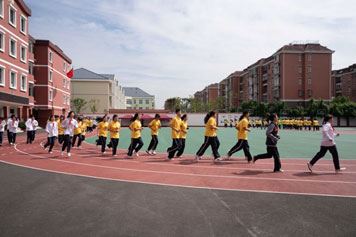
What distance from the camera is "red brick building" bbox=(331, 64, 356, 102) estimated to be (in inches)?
3167

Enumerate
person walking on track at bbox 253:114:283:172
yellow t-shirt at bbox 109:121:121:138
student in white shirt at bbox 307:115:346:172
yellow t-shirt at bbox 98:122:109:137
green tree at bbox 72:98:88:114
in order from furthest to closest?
green tree at bbox 72:98:88:114 < yellow t-shirt at bbox 98:122:109:137 < yellow t-shirt at bbox 109:121:121:138 < person walking on track at bbox 253:114:283:172 < student in white shirt at bbox 307:115:346:172

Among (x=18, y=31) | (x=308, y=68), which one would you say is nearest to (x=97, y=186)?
(x=18, y=31)

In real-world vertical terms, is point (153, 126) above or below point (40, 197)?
above

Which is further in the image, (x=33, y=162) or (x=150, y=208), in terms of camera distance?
(x=33, y=162)

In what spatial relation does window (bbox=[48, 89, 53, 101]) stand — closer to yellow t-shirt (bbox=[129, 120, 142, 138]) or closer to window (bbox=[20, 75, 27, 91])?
window (bbox=[20, 75, 27, 91])

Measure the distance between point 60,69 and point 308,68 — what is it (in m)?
46.4

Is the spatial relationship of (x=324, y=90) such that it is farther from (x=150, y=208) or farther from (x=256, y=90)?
(x=150, y=208)

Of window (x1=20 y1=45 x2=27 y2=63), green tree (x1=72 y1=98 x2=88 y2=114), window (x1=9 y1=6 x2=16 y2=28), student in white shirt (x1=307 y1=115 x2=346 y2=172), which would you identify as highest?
window (x1=9 y1=6 x2=16 y2=28)

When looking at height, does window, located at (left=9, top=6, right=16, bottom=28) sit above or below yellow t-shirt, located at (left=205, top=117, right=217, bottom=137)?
above

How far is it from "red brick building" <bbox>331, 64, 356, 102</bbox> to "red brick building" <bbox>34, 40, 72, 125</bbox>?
62608 mm

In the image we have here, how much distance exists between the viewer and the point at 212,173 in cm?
1025

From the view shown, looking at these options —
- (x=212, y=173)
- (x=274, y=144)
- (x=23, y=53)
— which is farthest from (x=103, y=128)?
(x=23, y=53)

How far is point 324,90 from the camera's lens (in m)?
71.2

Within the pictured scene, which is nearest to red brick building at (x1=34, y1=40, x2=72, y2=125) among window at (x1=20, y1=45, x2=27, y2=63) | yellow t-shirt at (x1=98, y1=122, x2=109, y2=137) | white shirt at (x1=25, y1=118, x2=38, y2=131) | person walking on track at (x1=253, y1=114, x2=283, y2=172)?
window at (x1=20, y1=45, x2=27, y2=63)
